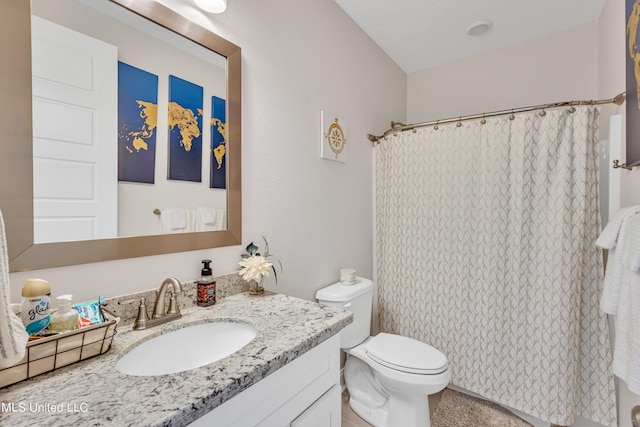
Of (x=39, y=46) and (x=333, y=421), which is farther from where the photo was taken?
(x=333, y=421)

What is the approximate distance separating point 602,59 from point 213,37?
240 cm

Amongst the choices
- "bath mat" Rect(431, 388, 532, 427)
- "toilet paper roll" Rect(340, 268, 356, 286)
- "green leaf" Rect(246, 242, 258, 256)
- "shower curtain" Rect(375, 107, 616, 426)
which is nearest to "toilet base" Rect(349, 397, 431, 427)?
"bath mat" Rect(431, 388, 532, 427)

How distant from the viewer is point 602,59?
185 cm

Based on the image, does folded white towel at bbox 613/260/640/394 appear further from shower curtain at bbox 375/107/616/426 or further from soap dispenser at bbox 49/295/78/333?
soap dispenser at bbox 49/295/78/333

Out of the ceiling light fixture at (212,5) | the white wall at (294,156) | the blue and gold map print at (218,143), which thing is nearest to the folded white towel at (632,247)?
the white wall at (294,156)

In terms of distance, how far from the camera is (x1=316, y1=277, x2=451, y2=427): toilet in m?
1.43

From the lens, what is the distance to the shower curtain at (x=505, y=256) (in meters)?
1.52

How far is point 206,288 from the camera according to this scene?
1.08 m

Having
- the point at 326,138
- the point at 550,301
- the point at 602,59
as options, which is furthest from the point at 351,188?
the point at 602,59

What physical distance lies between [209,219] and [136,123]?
1.40 ft

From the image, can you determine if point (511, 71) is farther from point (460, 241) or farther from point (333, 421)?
point (333, 421)

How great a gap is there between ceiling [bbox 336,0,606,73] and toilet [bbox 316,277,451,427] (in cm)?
181

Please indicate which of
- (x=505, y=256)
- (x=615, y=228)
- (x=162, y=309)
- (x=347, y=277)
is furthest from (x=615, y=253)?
(x=162, y=309)

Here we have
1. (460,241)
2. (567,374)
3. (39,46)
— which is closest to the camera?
(39,46)
